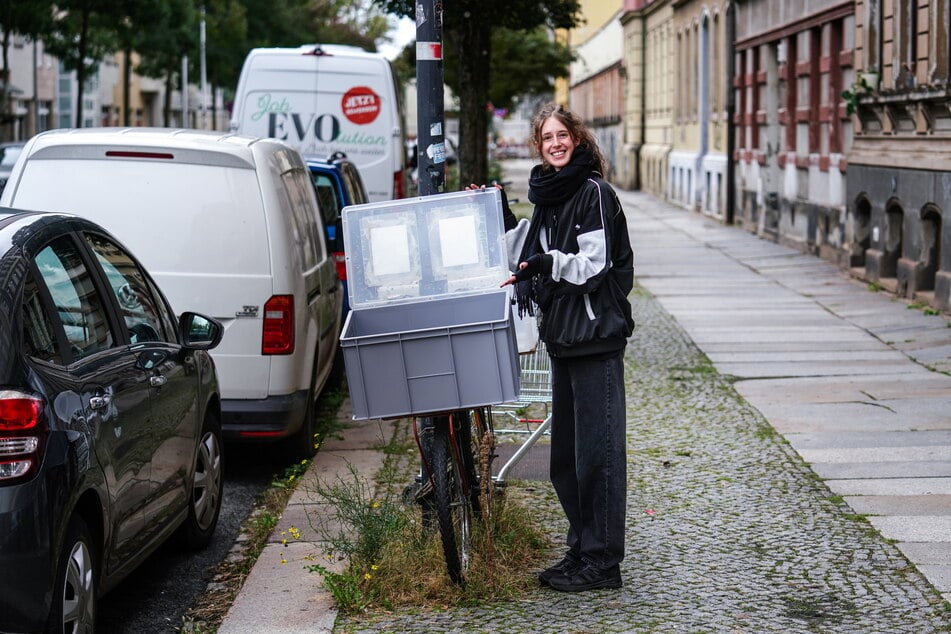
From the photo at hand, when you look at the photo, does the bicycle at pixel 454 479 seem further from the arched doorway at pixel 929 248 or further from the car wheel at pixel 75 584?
the arched doorway at pixel 929 248

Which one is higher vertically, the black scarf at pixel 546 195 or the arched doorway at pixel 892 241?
the black scarf at pixel 546 195

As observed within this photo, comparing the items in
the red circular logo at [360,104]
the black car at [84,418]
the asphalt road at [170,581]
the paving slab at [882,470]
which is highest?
the red circular logo at [360,104]

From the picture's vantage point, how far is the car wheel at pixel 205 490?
6.64 metres

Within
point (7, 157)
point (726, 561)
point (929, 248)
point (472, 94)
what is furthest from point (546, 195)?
point (7, 157)

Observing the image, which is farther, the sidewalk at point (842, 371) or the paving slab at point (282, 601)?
the sidewalk at point (842, 371)

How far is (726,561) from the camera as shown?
20.3 ft

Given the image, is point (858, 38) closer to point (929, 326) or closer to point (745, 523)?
point (929, 326)

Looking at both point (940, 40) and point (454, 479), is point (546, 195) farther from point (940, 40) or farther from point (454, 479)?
point (940, 40)

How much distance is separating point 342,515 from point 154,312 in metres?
1.21

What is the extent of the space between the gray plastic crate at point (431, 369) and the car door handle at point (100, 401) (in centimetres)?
84

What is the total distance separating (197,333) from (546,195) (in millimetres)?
1709

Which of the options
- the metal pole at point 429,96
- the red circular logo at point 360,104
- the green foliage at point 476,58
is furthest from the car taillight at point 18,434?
the red circular logo at point 360,104

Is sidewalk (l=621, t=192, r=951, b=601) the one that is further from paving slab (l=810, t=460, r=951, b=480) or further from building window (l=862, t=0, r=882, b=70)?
building window (l=862, t=0, r=882, b=70)

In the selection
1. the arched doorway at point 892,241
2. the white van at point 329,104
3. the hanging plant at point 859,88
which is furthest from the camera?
the white van at point 329,104
